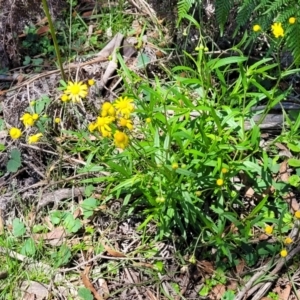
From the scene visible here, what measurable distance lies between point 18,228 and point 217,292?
898 mm

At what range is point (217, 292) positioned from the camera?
2.27 meters

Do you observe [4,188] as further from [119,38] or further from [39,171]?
[119,38]

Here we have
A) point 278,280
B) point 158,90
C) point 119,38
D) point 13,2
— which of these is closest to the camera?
point 278,280

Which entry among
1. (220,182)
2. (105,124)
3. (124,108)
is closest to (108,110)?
(105,124)

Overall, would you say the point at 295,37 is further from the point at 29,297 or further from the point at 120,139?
the point at 29,297

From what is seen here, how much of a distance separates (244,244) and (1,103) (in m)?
1.43

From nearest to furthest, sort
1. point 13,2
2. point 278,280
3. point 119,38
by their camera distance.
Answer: point 278,280, point 13,2, point 119,38

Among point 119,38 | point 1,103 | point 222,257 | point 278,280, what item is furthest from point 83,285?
point 119,38

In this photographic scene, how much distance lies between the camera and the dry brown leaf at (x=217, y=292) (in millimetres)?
2260

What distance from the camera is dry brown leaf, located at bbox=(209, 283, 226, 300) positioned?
226 cm

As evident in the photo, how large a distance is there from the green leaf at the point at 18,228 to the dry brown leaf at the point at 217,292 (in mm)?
852

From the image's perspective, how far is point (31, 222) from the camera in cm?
252

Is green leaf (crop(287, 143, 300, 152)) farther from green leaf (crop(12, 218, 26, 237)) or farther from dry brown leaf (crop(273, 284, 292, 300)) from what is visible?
green leaf (crop(12, 218, 26, 237))

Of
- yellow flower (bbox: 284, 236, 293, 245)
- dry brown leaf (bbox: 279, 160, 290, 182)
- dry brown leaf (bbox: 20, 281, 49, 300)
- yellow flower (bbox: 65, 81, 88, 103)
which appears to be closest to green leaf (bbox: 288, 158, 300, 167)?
dry brown leaf (bbox: 279, 160, 290, 182)
